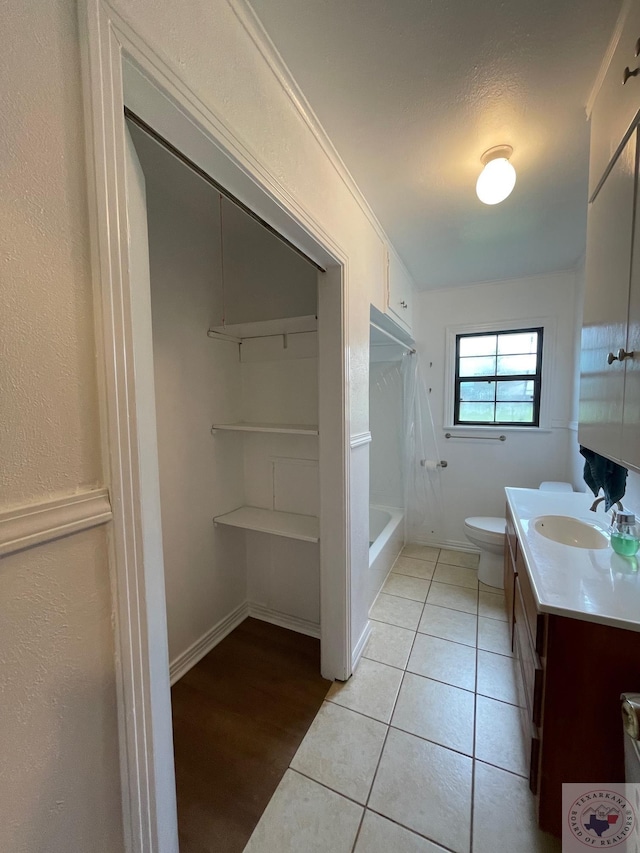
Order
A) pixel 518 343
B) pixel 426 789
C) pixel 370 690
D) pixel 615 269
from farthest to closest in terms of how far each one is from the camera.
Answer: pixel 518 343 < pixel 370 690 < pixel 426 789 < pixel 615 269

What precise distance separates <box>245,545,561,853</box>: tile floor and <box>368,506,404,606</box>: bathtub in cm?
33

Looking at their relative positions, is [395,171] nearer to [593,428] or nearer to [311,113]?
[311,113]

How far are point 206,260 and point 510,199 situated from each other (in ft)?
5.61

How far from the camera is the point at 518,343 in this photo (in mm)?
2955

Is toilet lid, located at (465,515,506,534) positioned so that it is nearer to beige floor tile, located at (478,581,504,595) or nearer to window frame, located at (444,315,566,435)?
beige floor tile, located at (478,581,504,595)

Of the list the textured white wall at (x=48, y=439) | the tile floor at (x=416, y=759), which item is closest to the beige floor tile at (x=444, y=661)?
the tile floor at (x=416, y=759)

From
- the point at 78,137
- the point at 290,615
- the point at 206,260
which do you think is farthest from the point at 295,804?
the point at 206,260

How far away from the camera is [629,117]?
926mm

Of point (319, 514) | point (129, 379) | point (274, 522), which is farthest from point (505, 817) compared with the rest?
point (129, 379)

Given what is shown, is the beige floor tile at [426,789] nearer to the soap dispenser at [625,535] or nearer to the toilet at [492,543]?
the soap dispenser at [625,535]

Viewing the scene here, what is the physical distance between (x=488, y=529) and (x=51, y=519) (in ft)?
8.80

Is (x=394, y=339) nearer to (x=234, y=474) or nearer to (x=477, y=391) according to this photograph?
(x=477, y=391)

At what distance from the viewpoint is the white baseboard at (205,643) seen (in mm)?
1818

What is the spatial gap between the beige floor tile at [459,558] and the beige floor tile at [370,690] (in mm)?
Answer: 1384
